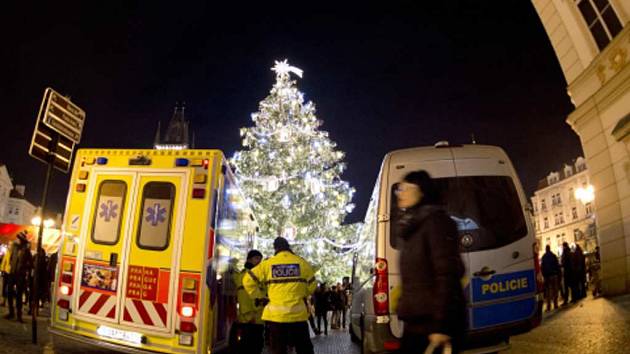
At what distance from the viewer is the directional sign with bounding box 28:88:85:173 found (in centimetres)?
698

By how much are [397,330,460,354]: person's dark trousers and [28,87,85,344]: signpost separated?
5.97m

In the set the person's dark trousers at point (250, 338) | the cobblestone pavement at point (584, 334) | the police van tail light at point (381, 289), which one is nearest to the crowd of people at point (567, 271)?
the cobblestone pavement at point (584, 334)

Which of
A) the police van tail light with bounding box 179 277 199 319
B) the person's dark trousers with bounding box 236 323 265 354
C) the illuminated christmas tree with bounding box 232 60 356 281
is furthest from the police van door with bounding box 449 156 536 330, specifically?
the illuminated christmas tree with bounding box 232 60 356 281

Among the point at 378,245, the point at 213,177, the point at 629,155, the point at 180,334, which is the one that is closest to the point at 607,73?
the point at 629,155

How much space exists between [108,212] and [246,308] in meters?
2.46

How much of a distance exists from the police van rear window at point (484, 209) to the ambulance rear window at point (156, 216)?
2.97 m

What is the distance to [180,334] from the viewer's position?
18.3 feet

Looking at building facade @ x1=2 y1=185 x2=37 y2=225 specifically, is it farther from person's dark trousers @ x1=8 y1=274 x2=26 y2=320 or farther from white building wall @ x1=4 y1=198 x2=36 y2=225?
person's dark trousers @ x1=8 y1=274 x2=26 y2=320

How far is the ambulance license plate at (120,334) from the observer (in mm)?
5691

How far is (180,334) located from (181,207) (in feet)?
5.24

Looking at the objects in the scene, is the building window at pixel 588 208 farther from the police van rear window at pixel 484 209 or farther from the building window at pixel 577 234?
the police van rear window at pixel 484 209

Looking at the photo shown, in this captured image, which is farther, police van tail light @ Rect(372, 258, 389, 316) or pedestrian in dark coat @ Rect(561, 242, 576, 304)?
pedestrian in dark coat @ Rect(561, 242, 576, 304)

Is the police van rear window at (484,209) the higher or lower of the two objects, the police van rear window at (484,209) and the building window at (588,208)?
the lower

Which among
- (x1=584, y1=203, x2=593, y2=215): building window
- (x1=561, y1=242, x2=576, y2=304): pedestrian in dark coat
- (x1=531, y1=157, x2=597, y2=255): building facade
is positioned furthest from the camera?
(x1=531, y1=157, x2=597, y2=255): building facade
